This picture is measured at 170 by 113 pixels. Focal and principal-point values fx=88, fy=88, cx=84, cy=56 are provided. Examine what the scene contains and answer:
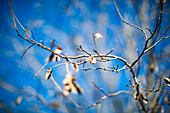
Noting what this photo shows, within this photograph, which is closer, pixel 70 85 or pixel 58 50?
pixel 70 85

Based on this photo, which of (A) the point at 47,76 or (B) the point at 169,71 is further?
(B) the point at 169,71

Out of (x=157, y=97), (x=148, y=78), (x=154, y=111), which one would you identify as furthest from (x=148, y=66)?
(x=154, y=111)

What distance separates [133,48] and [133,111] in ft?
6.25

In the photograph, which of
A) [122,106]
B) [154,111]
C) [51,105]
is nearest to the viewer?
[51,105]

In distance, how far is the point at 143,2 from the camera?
218 centimetres

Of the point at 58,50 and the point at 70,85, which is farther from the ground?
the point at 58,50

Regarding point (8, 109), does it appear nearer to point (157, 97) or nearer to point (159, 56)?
point (157, 97)

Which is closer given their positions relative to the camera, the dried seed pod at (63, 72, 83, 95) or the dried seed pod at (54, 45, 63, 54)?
the dried seed pod at (63, 72, 83, 95)

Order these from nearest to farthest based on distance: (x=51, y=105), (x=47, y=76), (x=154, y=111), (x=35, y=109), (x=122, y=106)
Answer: (x=47, y=76) → (x=51, y=105) → (x=154, y=111) → (x=35, y=109) → (x=122, y=106)

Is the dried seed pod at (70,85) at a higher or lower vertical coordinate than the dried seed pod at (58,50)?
lower

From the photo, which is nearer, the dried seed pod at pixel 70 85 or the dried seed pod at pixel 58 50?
the dried seed pod at pixel 70 85

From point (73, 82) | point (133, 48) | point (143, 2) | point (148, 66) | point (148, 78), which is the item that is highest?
point (143, 2)

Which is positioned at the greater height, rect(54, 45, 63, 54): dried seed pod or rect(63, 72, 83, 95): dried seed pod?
rect(54, 45, 63, 54): dried seed pod

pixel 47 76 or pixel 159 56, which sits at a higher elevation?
pixel 159 56
